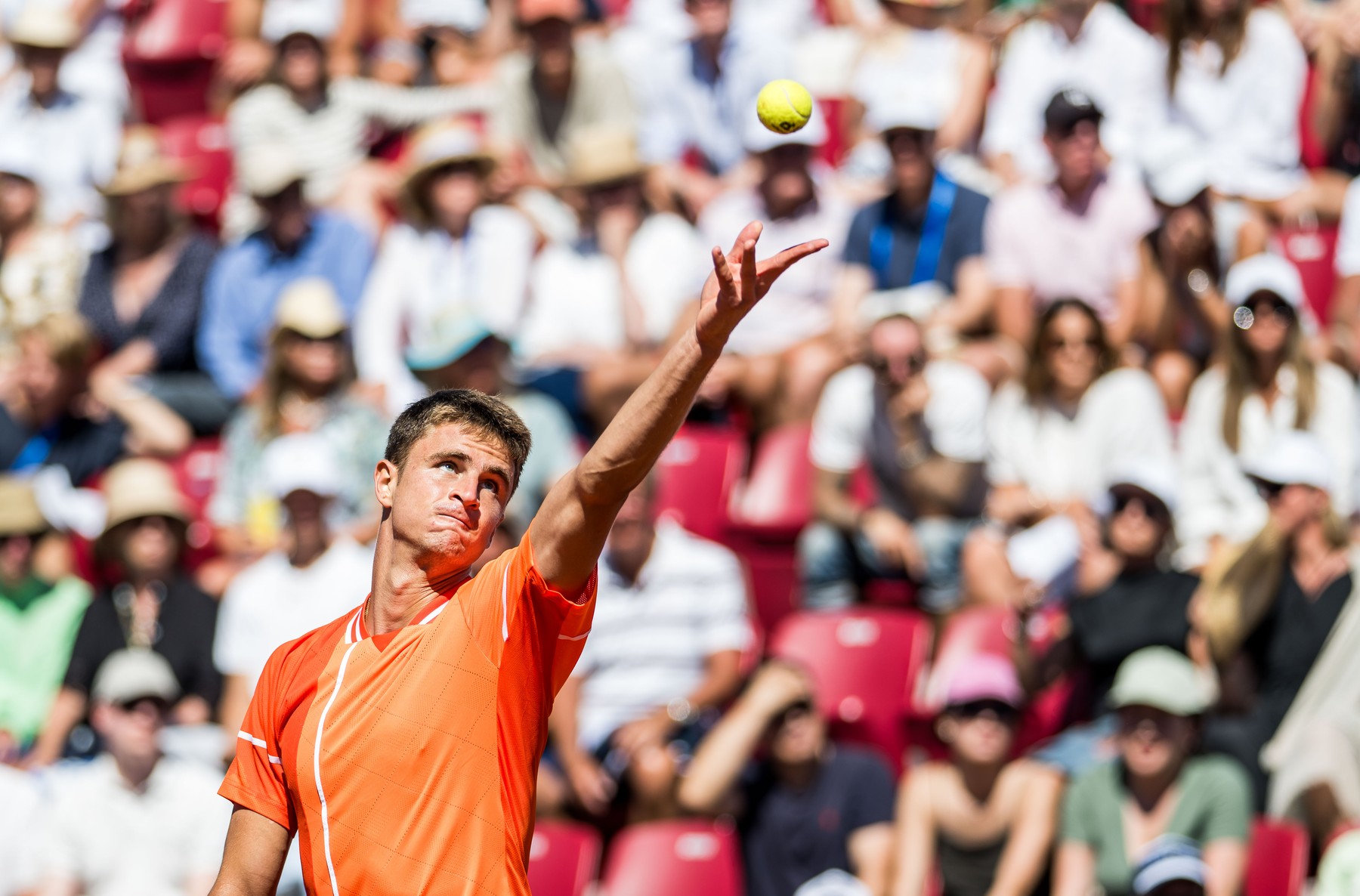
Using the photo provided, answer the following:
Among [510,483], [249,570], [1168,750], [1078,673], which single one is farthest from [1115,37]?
[510,483]

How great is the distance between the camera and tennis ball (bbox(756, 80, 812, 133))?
338 centimetres

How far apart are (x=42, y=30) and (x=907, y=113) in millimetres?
4981

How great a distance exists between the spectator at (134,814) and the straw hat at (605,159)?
116 inches

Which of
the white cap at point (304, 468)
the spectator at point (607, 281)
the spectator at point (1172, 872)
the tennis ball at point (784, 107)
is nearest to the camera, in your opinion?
the tennis ball at point (784, 107)

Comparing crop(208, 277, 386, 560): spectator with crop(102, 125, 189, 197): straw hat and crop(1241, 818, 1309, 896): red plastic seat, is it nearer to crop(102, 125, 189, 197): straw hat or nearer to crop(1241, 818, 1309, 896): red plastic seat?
crop(102, 125, 189, 197): straw hat

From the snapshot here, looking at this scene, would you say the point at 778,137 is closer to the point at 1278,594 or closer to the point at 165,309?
the point at 1278,594

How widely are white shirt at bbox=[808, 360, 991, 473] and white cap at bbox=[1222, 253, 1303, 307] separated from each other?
0.96m

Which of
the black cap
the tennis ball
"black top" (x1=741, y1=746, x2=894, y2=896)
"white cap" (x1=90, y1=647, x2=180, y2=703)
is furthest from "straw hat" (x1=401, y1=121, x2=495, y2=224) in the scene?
the tennis ball

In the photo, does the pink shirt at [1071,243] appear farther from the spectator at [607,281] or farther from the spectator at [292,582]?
the spectator at [292,582]

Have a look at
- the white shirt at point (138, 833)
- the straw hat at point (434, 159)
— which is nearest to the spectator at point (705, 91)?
the straw hat at point (434, 159)

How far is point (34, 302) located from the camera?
353 inches

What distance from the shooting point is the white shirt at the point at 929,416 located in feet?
22.8

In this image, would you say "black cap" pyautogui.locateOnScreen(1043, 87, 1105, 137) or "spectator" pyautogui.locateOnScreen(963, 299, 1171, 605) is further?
"black cap" pyautogui.locateOnScreen(1043, 87, 1105, 137)

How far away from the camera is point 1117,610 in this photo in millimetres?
6199
